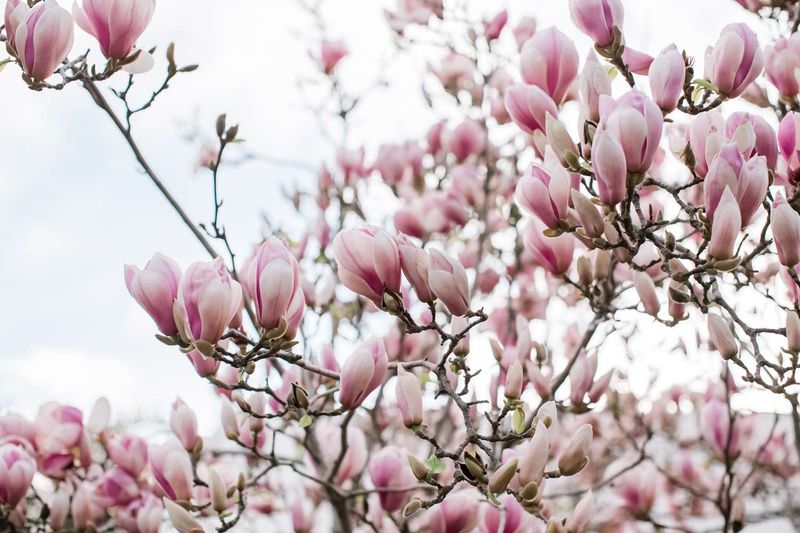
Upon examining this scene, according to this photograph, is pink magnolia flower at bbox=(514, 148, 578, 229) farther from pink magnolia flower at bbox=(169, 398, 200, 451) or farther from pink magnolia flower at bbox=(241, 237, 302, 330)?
pink magnolia flower at bbox=(169, 398, 200, 451)

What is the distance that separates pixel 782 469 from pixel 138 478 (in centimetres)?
202

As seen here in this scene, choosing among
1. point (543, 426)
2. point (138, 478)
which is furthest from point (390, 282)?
point (138, 478)

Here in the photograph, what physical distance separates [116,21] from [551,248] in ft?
2.00

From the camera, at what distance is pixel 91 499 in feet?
3.67

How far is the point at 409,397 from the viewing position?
718 millimetres

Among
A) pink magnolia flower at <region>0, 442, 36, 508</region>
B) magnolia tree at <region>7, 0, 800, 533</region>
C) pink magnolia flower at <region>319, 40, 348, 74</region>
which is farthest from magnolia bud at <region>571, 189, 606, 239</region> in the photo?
pink magnolia flower at <region>319, 40, 348, 74</region>

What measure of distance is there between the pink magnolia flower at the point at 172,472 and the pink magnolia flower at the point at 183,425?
0.22 feet

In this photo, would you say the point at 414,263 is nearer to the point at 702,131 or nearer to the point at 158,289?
the point at 158,289

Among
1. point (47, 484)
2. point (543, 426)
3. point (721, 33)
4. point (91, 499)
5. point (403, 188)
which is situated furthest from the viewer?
point (403, 188)

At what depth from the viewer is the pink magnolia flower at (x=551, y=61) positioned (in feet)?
2.91

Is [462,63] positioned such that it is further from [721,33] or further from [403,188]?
[721,33]

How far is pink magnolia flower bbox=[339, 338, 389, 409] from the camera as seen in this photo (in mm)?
715

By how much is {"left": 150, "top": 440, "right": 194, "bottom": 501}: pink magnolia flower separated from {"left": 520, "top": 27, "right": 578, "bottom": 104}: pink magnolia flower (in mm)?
674

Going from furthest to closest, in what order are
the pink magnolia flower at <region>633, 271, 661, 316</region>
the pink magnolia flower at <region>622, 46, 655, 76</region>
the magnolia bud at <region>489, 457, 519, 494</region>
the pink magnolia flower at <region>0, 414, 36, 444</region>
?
1. the pink magnolia flower at <region>0, 414, 36, 444</region>
2. the pink magnolia flower at <region>633, 271, 661, 316</region>
3. the pink magnolia flower at <region>622, 46, 655, 76</region>
4. the magnolia bud at <region>489, 457, 519, 494</region>
